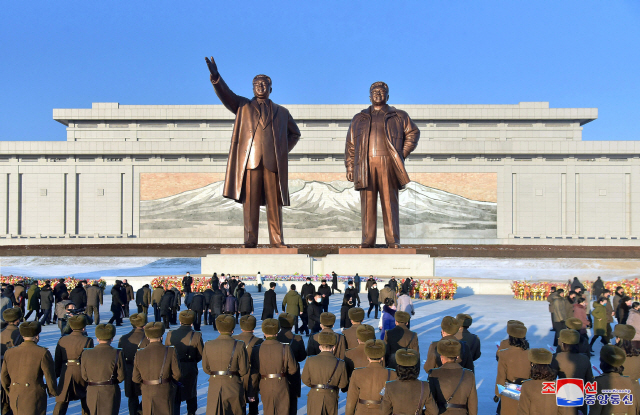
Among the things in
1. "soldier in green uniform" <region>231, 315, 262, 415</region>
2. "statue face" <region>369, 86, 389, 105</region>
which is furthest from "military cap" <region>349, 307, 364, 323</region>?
"statue face" <region>369, 86, 389, 105</region>

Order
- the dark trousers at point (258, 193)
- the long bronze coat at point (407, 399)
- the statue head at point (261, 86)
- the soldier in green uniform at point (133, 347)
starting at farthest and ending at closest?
1. the dark trousers at point (258, 193)
2. the statue head at point (261, 86)
3. the soldier in green uniform at point (133, 347)
4. the long bronze coat at point (407, 399)

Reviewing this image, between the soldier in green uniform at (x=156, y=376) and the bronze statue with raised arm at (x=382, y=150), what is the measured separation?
11877 mm

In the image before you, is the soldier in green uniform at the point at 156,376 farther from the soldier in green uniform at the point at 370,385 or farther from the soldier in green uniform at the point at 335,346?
the soldier in green uniform at the point at 370,385

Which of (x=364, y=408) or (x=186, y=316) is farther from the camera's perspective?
(x=186, y=316)

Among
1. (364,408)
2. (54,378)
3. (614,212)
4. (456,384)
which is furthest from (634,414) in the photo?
(614,212)

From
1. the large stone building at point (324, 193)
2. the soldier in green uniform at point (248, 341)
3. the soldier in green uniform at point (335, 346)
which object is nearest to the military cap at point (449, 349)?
the soldier in green uniform at point (335, 346)

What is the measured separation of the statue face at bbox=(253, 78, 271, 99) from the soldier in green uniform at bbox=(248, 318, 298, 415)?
1154cm

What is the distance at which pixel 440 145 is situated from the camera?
36156 millimetres

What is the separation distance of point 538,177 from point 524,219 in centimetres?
290

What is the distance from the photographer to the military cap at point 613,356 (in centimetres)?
405

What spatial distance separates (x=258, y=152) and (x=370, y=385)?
475 inches

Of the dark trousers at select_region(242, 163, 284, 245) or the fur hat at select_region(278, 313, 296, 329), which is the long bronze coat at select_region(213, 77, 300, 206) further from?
the fur hat at select_region(278, 313, 296, 329)

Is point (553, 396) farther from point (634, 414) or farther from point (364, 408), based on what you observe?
point (364, 408)

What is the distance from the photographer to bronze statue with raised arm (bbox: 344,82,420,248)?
52.2ft
